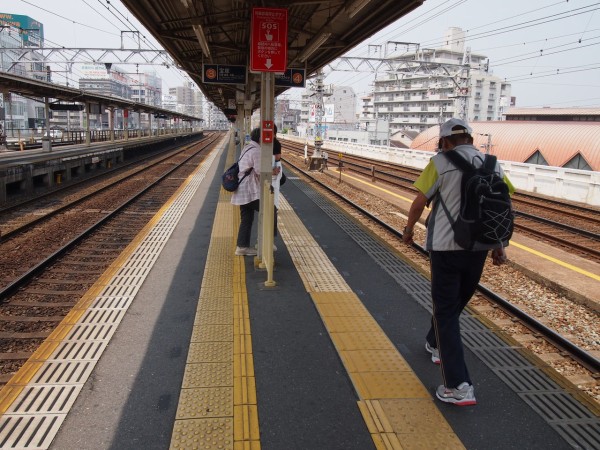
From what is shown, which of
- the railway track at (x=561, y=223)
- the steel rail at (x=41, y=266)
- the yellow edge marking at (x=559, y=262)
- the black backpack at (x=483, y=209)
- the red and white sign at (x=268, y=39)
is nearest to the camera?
the black backpack at (x=483, y=209)

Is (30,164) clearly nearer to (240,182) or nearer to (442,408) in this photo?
(240,182)

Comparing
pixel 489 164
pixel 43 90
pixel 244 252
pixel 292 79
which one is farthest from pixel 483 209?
pixel 43 90

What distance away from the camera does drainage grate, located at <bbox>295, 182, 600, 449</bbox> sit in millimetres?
2932

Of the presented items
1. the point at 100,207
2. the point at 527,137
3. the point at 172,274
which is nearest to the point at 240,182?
the point at 172,274

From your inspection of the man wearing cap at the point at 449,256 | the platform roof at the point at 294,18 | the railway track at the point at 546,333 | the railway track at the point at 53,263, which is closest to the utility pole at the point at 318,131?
the railway track at the point at 53,263

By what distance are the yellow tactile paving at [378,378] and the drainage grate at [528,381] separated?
28.2 inches

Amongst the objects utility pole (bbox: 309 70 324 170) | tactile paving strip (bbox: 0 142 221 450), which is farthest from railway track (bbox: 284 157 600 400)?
utility pole (bbox: 309 70 324 170)

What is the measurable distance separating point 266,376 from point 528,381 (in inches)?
78.8

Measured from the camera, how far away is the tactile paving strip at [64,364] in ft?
9.22

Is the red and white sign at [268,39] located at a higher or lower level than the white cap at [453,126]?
higher

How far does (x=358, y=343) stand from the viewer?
402 cm

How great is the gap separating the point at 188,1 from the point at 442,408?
5298 mm

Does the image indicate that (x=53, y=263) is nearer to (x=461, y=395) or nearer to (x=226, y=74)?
(x=226, y=74)

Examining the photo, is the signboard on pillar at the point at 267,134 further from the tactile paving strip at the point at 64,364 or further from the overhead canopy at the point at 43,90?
the overhead canopy at the point at 43,90
